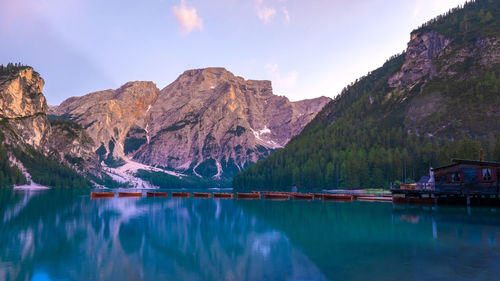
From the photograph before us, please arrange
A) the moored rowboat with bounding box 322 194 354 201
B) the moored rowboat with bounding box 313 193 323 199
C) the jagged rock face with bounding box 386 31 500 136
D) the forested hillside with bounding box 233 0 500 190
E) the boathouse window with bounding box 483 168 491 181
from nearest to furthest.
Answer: the boathouse window with bounding box 483 168 491 181, the moored rowboat with bounding box 322 194 354 201, the moored rowboat with bounding box 313 193 323 199, the forested hillside with bounding box 233 0 500 190, the jagged rock face with bounding box 386 31 500 136

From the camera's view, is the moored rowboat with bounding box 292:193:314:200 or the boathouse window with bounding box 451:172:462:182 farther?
the moored rowboat with bounding box 292:193:314:200

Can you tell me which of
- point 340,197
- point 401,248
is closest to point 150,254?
point 401,248

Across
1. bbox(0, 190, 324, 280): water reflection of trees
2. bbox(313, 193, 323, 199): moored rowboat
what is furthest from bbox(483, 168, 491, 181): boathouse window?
bbox(313, 193, 323, 199): moored rowboat

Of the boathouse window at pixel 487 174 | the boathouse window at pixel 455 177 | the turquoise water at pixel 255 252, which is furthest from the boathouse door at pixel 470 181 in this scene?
the turquoise water at pixel 255 252

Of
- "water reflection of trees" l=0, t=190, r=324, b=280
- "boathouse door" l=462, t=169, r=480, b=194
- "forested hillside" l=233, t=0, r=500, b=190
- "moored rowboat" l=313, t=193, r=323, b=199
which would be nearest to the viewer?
"water reflection of trees" l=0, t=190, r=324, b=280

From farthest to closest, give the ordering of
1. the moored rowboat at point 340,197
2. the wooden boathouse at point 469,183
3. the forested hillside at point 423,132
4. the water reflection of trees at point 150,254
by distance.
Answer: the forested hillside at point 423,132 → the moored rowboat at point 340,197 → the wooden boathouse at point 469,183 → the water reflection of trees at point 150,254

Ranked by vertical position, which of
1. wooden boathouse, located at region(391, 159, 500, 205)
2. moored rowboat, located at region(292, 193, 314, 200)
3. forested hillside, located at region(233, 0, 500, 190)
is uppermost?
forested hillside, located at region(233, 0, 500, 190)

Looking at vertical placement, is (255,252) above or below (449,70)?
below

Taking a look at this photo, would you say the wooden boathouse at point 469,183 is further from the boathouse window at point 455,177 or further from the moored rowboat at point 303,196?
the moored rowboat at point 303,196

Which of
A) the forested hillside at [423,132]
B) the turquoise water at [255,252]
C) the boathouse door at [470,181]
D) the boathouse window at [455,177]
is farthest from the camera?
the forested hillside at [423,132]

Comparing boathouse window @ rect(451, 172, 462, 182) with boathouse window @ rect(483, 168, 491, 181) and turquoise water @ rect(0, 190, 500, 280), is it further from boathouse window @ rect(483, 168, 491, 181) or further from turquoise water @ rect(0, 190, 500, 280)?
turquoise water @ rect(0, 190, 500, 280)

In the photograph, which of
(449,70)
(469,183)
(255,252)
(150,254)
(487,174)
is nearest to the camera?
(150,254)

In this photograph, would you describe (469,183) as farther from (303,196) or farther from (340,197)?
(303,196)

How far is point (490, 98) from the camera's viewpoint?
503 ft
